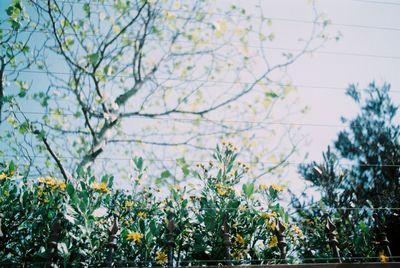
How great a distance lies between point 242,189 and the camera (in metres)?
2.62

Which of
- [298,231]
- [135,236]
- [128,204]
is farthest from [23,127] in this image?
[298,231]

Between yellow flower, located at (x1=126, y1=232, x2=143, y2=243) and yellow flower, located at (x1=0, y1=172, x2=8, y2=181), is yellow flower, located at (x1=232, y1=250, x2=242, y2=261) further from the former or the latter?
yellow flower, located at (x1=0, y1=172, x2=8, y2=181)

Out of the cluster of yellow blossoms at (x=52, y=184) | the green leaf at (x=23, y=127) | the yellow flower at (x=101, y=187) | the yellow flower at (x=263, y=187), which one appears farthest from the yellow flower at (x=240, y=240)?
the green leaf at (x=23, y=127)

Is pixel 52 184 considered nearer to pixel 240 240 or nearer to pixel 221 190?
pixel 221 190

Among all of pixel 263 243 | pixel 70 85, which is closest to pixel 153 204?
pixel 263 243

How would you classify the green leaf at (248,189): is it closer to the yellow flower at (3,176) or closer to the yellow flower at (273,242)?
the yellow flower at (273,242)

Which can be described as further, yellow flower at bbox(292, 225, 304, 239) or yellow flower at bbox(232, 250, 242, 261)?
yellow flower at bbox(292, 225, 304, 239)

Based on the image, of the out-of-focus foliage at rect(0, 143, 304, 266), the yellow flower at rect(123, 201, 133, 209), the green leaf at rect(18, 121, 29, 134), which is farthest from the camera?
the green leaf at rect(18, 121, 29, 134)

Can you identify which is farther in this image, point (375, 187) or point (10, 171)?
point (375, 187)

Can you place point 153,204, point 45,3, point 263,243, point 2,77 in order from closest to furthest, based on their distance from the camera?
point 263,243 → point 153,204 → point 2,77 → point 45,3

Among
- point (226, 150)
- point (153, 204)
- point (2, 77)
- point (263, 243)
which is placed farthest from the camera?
point (2, 77)

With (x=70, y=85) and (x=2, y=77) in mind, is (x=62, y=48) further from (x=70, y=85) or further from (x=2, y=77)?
(x=2, y=77)

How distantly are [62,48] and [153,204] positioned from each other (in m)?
3.62

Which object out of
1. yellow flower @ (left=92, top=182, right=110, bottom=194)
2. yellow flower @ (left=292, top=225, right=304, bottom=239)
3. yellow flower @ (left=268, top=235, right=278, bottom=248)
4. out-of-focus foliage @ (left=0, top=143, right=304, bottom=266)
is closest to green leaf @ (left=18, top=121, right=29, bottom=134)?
out-of-focus foliage @ (left=0, top=143, right=304, bottom=266)
